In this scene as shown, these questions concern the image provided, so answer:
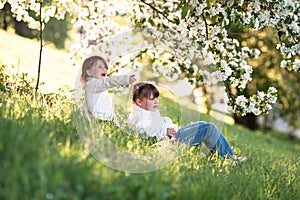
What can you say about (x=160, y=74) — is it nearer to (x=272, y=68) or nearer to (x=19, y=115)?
(x=19, y=115)

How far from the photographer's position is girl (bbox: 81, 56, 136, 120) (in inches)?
217

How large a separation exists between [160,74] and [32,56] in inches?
249

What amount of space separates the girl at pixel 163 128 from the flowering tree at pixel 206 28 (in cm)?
57

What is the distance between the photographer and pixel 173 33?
7320 millimetres

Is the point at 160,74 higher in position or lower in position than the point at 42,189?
higher

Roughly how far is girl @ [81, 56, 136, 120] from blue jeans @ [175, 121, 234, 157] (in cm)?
91

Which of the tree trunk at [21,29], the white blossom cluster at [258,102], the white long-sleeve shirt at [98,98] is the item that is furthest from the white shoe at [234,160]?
the tree trunk at [21,29]

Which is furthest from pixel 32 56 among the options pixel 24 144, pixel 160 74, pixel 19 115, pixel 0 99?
pixel 24 144

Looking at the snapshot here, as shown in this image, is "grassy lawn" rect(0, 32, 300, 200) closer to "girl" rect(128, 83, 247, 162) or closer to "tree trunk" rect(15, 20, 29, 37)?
"girl" rect(128, 83, 247, 162)

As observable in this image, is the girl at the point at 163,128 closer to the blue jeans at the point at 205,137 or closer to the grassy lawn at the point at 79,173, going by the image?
the blue jeans at the point at 205,137

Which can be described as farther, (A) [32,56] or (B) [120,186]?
(A) [32,56]

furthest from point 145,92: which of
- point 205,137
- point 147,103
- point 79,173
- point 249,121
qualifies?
point 249,121

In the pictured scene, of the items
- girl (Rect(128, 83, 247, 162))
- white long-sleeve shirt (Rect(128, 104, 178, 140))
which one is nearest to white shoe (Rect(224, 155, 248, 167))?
girl (Rect(128, 83, 247, 162))

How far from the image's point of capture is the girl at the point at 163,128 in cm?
562
